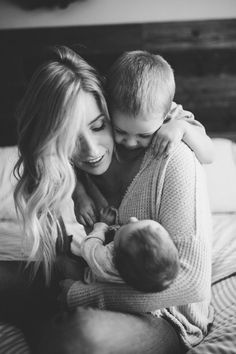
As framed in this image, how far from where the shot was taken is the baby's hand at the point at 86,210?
1.30 m

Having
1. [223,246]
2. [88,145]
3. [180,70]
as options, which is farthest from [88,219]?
[180,70]

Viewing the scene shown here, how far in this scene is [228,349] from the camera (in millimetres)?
999

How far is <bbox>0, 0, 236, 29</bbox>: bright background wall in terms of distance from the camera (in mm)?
2037

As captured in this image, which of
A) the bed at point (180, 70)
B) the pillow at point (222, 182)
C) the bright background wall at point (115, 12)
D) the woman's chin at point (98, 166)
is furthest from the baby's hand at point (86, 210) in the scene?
the bright background wall at point (115, 12)

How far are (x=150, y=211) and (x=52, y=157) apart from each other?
32 centimetres

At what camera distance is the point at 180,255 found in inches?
39.1

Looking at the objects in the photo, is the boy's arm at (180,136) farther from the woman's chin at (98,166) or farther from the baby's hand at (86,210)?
the baby's hand at (86,210)

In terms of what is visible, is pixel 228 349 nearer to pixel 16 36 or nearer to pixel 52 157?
pixel 52 157

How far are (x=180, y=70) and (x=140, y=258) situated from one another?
149 centimetres

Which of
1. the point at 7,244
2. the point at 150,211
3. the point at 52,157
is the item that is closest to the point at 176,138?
the point at 150,211

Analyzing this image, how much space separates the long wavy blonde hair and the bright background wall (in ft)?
3.52

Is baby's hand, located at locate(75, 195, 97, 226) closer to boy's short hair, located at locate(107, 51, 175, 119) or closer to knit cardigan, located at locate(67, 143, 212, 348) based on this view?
knit cardigan, located at locate(67, 143, 212, 348)

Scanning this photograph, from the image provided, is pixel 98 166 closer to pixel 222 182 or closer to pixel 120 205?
pixel 120 205

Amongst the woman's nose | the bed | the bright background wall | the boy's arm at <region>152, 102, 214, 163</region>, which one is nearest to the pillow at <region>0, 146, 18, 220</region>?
the bed
